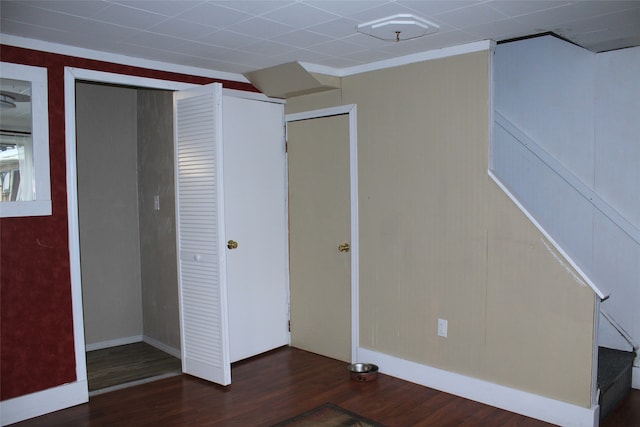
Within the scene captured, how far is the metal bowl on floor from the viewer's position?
3.54 m

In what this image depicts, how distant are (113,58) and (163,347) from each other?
243 centimetres

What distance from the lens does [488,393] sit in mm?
3158

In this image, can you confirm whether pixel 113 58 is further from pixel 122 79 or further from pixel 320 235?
pixel 320 235

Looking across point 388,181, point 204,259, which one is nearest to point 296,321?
point 204,259

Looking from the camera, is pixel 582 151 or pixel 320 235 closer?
pixel 582 151

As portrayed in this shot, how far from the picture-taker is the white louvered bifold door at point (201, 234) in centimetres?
346

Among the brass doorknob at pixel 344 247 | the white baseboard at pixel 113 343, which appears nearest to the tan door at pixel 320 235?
the brass doorknob at pixel 344 247

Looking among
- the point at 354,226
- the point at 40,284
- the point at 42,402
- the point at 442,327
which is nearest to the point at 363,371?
the point at 442,327

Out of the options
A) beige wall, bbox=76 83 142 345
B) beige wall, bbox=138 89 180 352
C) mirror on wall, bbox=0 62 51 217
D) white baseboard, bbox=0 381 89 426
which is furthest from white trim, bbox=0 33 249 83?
white baseboard, bbox=0 381 89 426

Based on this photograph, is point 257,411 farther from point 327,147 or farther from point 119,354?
point 327,147

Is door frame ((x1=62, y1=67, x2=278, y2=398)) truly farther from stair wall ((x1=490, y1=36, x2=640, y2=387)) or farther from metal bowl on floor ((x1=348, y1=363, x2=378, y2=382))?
stair wall ((x1=490, y1=36, x2=640, y2=387))

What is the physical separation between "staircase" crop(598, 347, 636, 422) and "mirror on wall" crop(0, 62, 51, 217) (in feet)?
11.7

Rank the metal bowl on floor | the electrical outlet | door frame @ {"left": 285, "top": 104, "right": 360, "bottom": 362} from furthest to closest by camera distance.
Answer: door frame @ {"left": 285, "top": 104, "right": 360, "bottom": 362}
the metal bowl on floor
the electrical outlet

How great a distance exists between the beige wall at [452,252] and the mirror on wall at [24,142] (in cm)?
207
